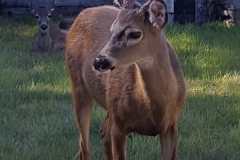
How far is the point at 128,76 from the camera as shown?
4.14 metres

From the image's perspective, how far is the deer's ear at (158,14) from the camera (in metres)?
3.67

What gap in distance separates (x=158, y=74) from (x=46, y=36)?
5.86 m

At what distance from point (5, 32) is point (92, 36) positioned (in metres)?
5.47

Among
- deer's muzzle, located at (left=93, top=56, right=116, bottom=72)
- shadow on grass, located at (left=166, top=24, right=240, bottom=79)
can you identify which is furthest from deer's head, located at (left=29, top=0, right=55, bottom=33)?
deer's muzzle, located at (left=93, top=56, right=116, bottom=72)

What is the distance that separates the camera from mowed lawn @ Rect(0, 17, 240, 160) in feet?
16.2

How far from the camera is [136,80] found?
13.3ft

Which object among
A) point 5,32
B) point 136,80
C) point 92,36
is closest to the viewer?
point 136,80

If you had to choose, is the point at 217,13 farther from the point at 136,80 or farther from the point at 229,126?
the point at 136,80

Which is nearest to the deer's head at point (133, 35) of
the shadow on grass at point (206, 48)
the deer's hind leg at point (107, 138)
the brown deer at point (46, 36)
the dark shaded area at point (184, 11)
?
the deer's hind leg at point (107, 138)

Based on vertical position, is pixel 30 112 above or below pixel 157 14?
below

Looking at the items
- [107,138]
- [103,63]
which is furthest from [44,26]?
[103,63]

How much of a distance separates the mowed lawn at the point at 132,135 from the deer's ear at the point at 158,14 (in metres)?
1.38

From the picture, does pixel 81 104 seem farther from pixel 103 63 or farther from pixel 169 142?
pixel 103 63

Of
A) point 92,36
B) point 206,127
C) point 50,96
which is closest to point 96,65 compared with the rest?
point 92,36
